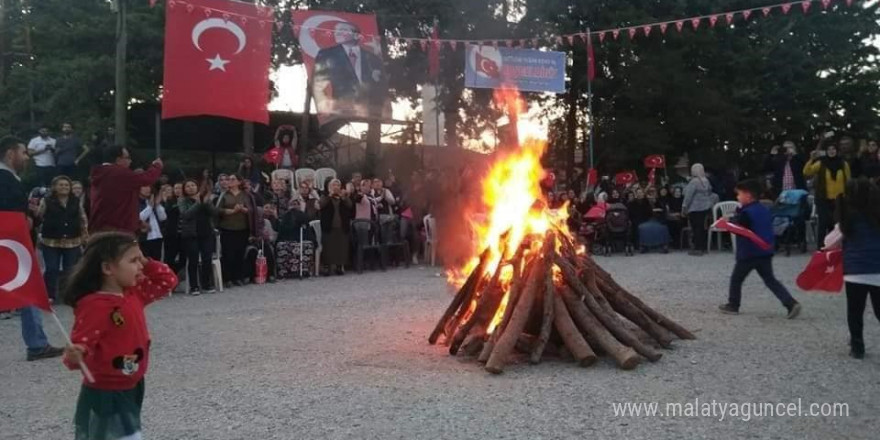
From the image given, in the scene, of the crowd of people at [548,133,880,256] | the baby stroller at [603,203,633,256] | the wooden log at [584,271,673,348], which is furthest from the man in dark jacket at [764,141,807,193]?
the wooden log at [584,271,673,348]

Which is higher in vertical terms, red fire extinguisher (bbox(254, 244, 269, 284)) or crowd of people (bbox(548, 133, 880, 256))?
crowd of people (bbox(548, 133, 880, 256))

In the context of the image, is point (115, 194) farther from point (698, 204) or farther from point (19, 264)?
point (698, 204)

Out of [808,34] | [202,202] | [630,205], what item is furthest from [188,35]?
[808,34]

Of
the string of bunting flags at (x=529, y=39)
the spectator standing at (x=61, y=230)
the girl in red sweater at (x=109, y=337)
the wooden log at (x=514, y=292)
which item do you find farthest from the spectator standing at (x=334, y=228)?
the girl in red sweater at (x=109, y=337)

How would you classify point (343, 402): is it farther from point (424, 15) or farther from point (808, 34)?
point (808, 34)

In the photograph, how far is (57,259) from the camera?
8305 millimetres

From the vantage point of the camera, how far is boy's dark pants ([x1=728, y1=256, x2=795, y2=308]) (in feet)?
25.8

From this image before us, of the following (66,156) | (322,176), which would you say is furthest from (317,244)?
(66,156)

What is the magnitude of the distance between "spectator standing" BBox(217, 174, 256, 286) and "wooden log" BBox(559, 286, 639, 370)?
264 inches

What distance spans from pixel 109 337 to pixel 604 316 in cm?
420

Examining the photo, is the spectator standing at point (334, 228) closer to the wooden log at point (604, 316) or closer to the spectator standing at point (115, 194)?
the spectator standing at point (115, 194)

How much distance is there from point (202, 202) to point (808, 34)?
19.8 metres

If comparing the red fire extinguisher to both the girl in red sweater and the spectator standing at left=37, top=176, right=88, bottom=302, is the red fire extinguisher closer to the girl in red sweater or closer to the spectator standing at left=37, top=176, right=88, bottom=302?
the spectator standing at left=37, top=176, right=88, bottom=302

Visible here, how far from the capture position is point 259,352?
6.66m
